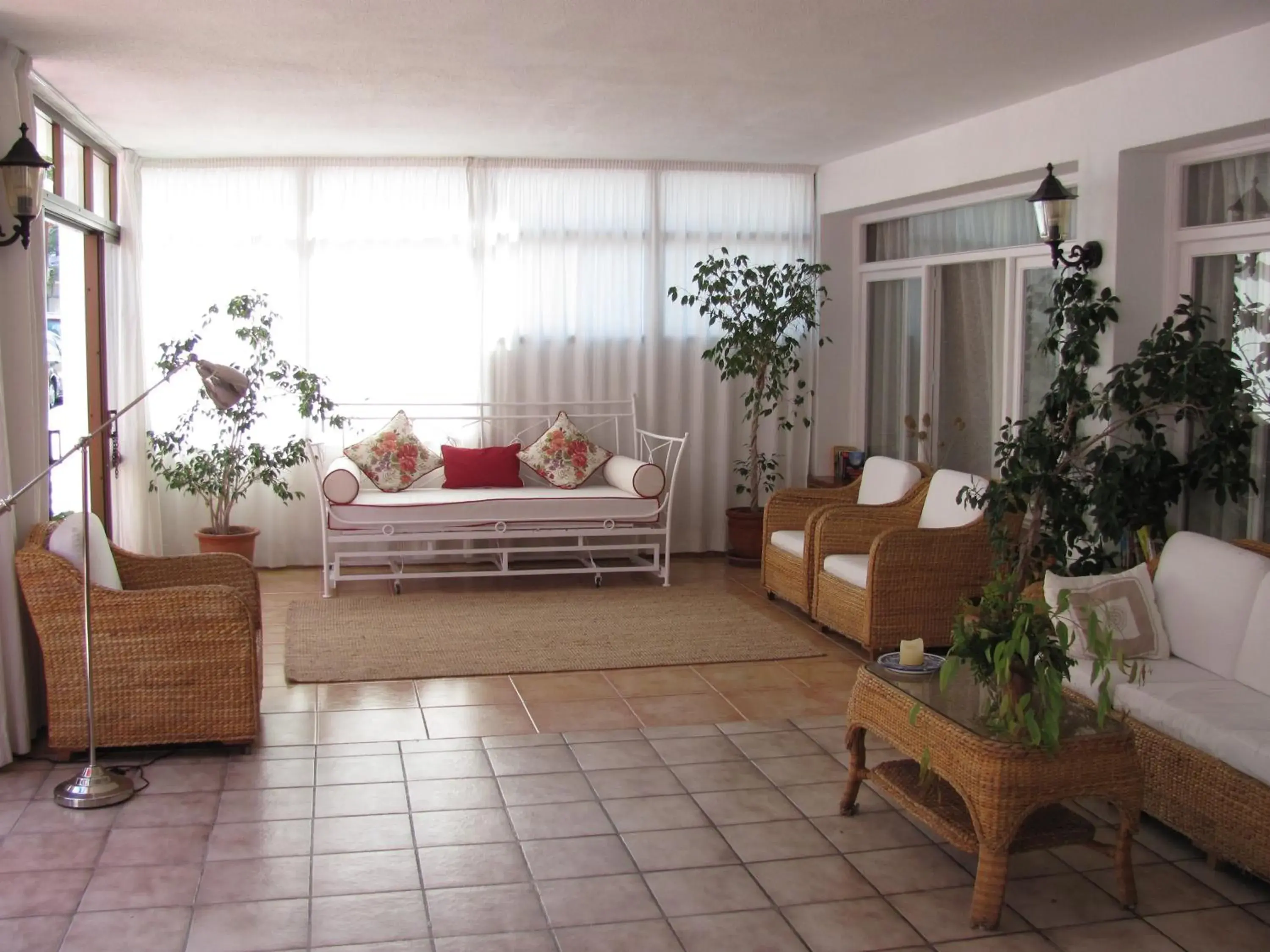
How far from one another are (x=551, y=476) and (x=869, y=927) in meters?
4.40

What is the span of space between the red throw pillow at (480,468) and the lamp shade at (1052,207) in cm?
327

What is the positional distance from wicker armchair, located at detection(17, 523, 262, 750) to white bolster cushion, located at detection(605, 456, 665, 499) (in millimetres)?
2957

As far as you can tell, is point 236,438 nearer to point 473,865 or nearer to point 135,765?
point 135,765

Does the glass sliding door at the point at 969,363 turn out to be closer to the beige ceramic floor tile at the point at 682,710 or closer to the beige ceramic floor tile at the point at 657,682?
the beige ceramic floor tile at the point at 657,682

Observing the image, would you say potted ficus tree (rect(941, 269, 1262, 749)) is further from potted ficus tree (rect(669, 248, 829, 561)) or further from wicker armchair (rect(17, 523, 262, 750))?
wicker armchair (rect(17, 523, 262, 750))

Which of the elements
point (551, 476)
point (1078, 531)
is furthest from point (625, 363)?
point (1078, 531)

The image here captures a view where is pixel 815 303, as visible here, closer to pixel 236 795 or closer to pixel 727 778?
pixel 727 778

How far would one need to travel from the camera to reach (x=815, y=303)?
295 inches

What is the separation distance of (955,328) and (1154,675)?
319cm

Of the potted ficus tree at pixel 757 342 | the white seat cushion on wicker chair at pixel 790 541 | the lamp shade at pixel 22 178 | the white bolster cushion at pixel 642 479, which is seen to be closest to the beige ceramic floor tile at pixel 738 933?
the lamp shade at pixel 22 178

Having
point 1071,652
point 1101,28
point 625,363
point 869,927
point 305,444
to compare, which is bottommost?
point 869,927

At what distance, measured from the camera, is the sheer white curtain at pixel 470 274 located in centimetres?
714

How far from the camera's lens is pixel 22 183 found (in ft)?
12.8

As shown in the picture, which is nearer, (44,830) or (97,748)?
(44,830)
